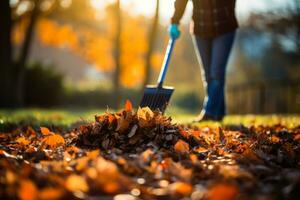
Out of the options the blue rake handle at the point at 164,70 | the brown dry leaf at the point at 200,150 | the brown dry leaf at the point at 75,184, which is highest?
the blue rake handle at the point at 164,70

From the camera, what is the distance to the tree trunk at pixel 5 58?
12.1m

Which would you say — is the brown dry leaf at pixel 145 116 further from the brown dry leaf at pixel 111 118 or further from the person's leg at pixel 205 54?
the person's leg at pixel 205 54

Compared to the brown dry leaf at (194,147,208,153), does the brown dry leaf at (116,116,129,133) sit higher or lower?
higher

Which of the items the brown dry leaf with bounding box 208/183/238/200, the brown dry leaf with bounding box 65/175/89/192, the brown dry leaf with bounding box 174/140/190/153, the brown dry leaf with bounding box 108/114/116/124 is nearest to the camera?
the brown dry leaf with bounding box 208/183/238/200

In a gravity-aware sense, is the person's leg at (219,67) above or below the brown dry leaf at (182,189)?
above

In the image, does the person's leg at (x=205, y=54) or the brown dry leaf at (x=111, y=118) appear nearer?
the brown dry leaf at (x=111, y=118)

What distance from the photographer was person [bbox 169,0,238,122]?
18.8ft

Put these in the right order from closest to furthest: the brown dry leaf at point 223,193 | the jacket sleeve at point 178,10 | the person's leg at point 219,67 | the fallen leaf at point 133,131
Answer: the brown dry leaf at point 223,193 → the fallen leaf at point 133,131 → the jacket sleeve at point 178,10 → the person's leg at point 219,67

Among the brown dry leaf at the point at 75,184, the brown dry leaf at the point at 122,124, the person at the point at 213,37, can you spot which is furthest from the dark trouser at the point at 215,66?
the brown dry leaf at the point at 75,184

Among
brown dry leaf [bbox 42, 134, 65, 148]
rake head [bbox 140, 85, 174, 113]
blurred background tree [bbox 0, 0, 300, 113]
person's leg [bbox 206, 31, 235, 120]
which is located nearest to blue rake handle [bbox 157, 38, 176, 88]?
rake head [bbox 140, 85, 174, 113]

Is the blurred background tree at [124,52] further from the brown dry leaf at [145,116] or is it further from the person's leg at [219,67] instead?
the brown dry leaf at [145,116]

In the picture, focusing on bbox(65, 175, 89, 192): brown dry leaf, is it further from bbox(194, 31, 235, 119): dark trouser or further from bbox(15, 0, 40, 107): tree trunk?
bbox(15, 0, 40, 107): tree trunk

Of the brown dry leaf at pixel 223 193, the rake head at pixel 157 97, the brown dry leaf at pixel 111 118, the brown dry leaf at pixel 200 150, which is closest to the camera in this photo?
the brown dry leaf at pixel 223 193

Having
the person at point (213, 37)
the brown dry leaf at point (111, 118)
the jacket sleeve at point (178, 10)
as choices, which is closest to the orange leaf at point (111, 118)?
the brown dry leaf at point (111, 118)
